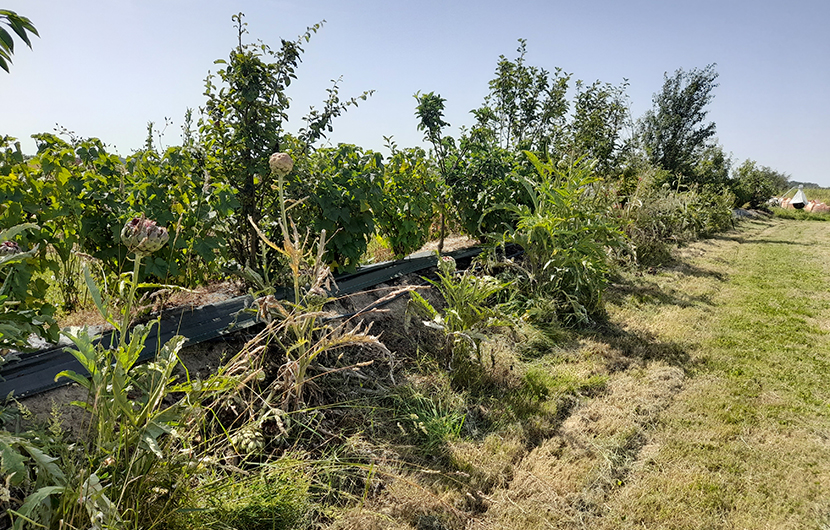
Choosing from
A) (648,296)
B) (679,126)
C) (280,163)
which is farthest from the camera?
(679,126)

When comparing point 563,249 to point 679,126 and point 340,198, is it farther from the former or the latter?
point 679,126

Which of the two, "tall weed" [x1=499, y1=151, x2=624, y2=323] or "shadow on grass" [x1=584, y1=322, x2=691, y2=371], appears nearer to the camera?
"shadow on grass" [x1=584, y1=322, x2=691, y2=371]

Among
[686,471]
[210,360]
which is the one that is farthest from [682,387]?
[210,360]

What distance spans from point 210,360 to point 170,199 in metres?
0.94

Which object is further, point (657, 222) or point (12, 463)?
point (657, 222)

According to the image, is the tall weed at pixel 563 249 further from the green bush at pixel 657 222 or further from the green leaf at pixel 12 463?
the green leaf at pixel 12 463

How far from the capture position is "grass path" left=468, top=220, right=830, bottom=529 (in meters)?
1.98

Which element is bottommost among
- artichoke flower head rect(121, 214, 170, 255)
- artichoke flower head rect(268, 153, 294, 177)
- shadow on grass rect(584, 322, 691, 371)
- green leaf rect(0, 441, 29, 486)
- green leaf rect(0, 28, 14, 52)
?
shadow on grass rect(584, 322, 691, 371)

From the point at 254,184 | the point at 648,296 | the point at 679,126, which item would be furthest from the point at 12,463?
the point at 679,126

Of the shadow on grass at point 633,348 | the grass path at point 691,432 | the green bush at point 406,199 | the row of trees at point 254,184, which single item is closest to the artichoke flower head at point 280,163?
the row of trees at point 254,184

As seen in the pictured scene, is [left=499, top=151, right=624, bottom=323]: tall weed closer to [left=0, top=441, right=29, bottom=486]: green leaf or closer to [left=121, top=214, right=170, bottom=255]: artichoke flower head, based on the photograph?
[left=121, top=214, right=170, bottom=255]: artichoke flower head

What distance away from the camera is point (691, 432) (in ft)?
8.45

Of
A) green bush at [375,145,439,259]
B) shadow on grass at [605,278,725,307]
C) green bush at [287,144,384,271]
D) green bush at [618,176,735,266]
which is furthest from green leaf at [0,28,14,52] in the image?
shadow on grass at [605,278,725,307]

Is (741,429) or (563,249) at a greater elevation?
(563,249)
